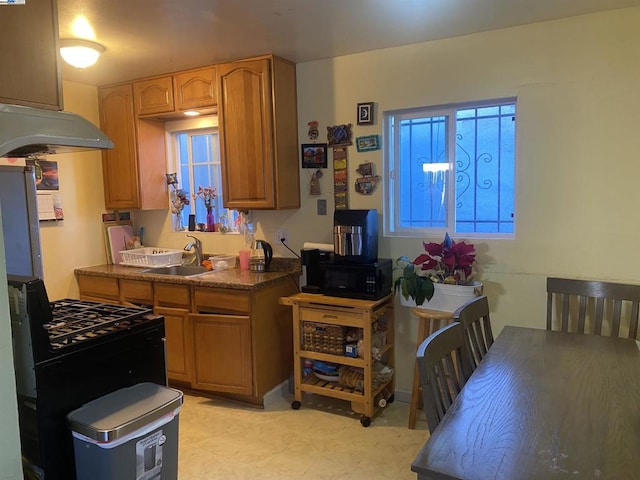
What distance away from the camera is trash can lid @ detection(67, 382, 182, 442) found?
166cm

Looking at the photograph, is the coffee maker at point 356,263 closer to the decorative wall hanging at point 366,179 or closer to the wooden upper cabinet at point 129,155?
the decorative wall hanging at point 366,179

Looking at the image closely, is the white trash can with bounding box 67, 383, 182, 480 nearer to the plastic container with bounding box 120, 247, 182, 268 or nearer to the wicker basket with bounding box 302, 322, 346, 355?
the wicker basket with bounding box 302, 322, 346, 355

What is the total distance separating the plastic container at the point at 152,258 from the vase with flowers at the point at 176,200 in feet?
0.83

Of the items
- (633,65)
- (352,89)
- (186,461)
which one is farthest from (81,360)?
(633,65)

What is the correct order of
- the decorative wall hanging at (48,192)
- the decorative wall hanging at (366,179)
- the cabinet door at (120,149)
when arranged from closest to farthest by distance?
the decorative wall hanging at (366,179), the decorative wall hanging at (48,192), the cabinet door at (120,149)

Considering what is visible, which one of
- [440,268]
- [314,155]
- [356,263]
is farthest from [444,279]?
[314,155]

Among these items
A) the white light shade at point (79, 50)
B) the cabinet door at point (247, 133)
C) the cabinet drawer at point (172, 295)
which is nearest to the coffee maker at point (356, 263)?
the cabinet door at point (247, 133)

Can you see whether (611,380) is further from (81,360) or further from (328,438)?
(81,360)

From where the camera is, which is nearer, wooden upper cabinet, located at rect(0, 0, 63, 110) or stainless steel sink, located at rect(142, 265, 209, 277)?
wooden upper cabinet, located at rect(0, 0, 63, 110)

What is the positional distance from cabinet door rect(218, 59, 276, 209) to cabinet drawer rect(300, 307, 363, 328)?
→ 0.77 metres

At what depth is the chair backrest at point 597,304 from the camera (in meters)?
2.19

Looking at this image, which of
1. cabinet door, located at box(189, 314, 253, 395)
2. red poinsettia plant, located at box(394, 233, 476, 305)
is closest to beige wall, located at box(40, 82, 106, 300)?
cabinet door, located at box(189, 314, 253, 395)

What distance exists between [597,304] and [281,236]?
2.07 metres

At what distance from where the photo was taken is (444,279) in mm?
2748
